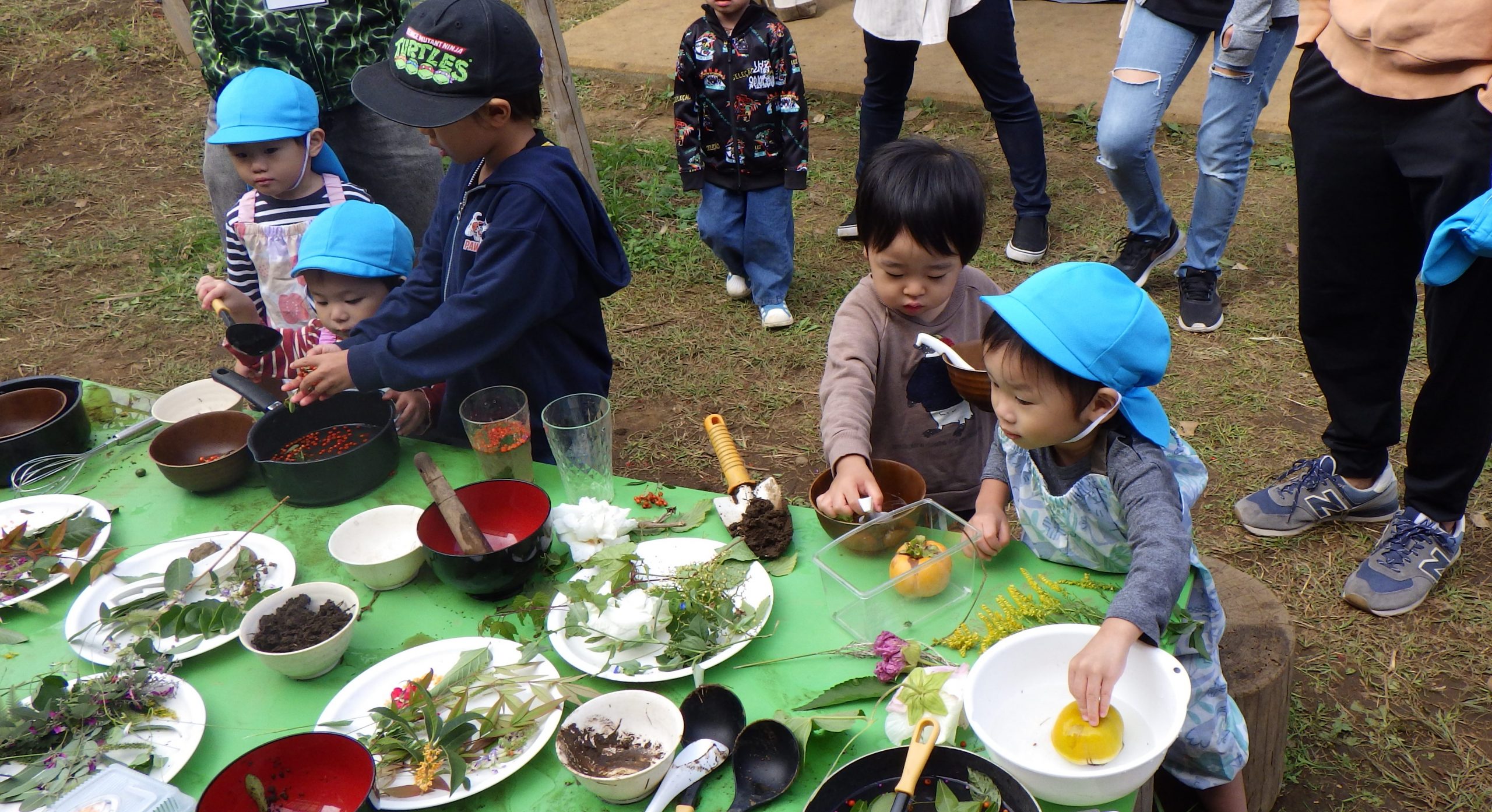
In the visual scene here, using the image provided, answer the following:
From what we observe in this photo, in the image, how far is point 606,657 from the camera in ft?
5.39

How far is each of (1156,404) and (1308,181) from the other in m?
1.47

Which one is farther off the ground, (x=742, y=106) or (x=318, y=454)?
(x=318, y=454)

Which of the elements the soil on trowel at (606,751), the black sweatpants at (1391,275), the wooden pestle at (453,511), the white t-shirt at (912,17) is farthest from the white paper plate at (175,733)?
the white t-shirt at (912,17)

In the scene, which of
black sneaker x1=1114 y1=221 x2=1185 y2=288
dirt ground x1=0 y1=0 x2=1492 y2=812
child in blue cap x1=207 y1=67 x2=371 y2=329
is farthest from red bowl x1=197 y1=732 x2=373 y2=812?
black sneaker x1=1114 y1=221 x2=1185 y2=288

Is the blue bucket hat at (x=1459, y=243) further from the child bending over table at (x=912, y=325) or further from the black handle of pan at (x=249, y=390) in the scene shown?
the black handle of pan at (x=249, y=390)

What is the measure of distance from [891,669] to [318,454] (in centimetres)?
136

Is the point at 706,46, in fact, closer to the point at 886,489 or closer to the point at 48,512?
the point at 886,489

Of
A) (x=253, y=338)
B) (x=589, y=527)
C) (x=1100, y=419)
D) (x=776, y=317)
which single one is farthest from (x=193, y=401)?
(x=776, y=317)

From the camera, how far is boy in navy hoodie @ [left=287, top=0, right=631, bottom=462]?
7.13 feet

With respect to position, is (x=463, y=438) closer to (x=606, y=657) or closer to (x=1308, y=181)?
(x=606, y=657)

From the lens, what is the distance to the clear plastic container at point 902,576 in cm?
161

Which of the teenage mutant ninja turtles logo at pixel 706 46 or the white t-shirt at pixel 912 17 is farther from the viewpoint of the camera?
the white t-shirt at pixel 912 17

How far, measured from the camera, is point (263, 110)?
2787 mm

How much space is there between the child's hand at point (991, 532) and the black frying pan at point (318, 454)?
122cm
